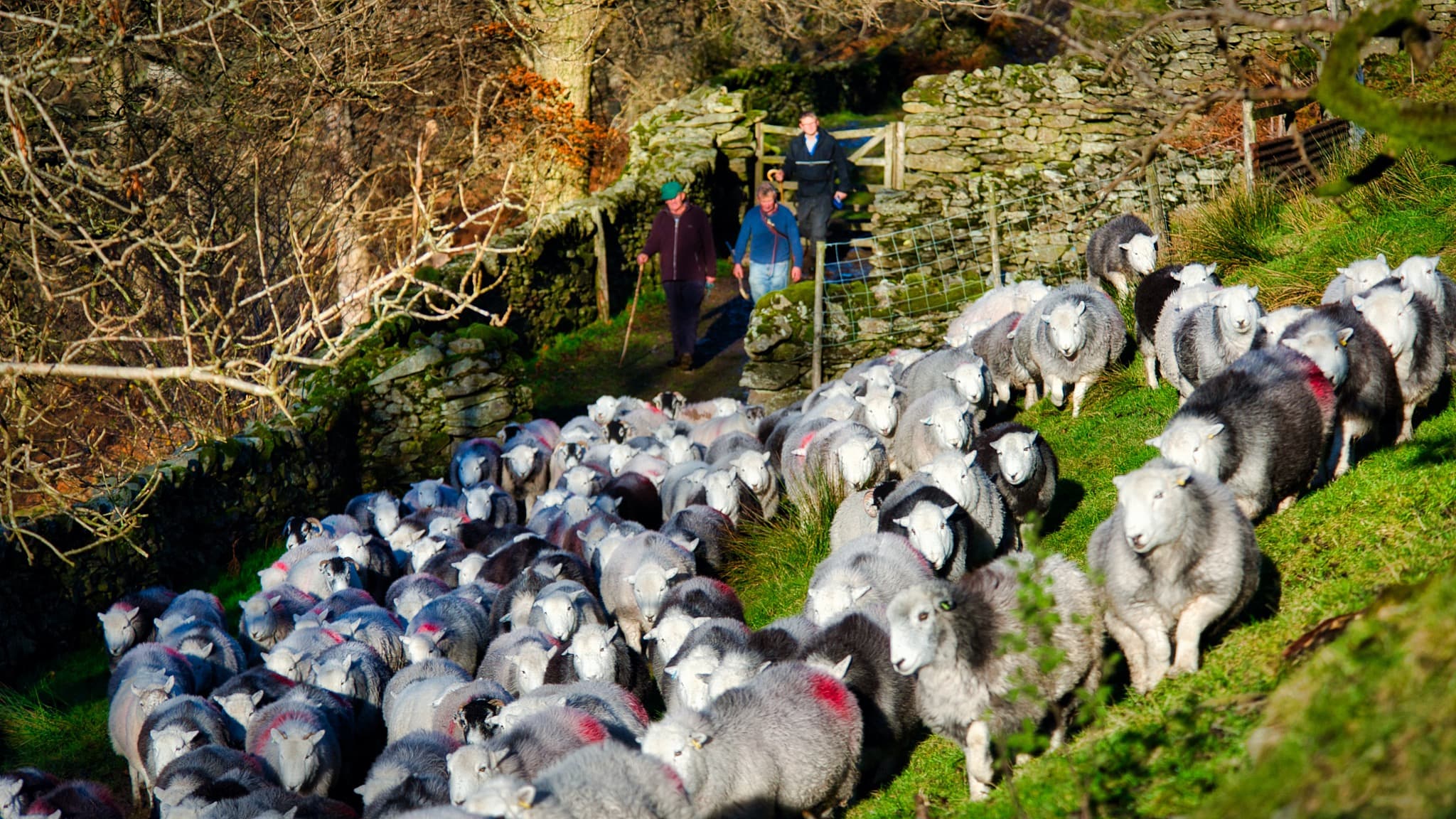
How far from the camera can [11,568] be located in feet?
30.7

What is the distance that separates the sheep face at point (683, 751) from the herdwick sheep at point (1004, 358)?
5676mm

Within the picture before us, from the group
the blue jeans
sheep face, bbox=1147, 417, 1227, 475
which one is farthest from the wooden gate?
sheep face, bbox=1147, 417, 1227, 475

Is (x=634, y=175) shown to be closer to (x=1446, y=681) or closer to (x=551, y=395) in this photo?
(x=551, y=395)

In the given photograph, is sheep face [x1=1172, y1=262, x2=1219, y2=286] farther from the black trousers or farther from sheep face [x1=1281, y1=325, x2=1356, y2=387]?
the black trousers

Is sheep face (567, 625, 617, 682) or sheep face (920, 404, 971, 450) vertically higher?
sheep face (920, 404, 971, 450)

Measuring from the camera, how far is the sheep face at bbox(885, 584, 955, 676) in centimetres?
500

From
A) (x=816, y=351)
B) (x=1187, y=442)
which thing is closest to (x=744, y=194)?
(x=816, y=351)

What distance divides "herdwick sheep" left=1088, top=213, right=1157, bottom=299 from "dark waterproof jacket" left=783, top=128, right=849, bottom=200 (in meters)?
4.80

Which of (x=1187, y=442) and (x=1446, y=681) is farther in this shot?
(x=1187, y=442)

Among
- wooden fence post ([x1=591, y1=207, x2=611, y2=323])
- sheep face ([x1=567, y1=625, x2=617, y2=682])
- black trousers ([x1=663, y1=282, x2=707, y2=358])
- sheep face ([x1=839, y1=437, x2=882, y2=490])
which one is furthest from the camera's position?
wooden fence post ([x1=591, y1=207, x2=611, y2=323])

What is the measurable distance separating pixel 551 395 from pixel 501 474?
3.67 meters

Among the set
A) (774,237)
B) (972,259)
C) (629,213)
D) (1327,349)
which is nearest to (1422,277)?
(1327,349)

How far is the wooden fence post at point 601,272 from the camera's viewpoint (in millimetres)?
17750

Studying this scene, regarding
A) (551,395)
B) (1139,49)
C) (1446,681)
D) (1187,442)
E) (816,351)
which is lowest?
(551,395)
